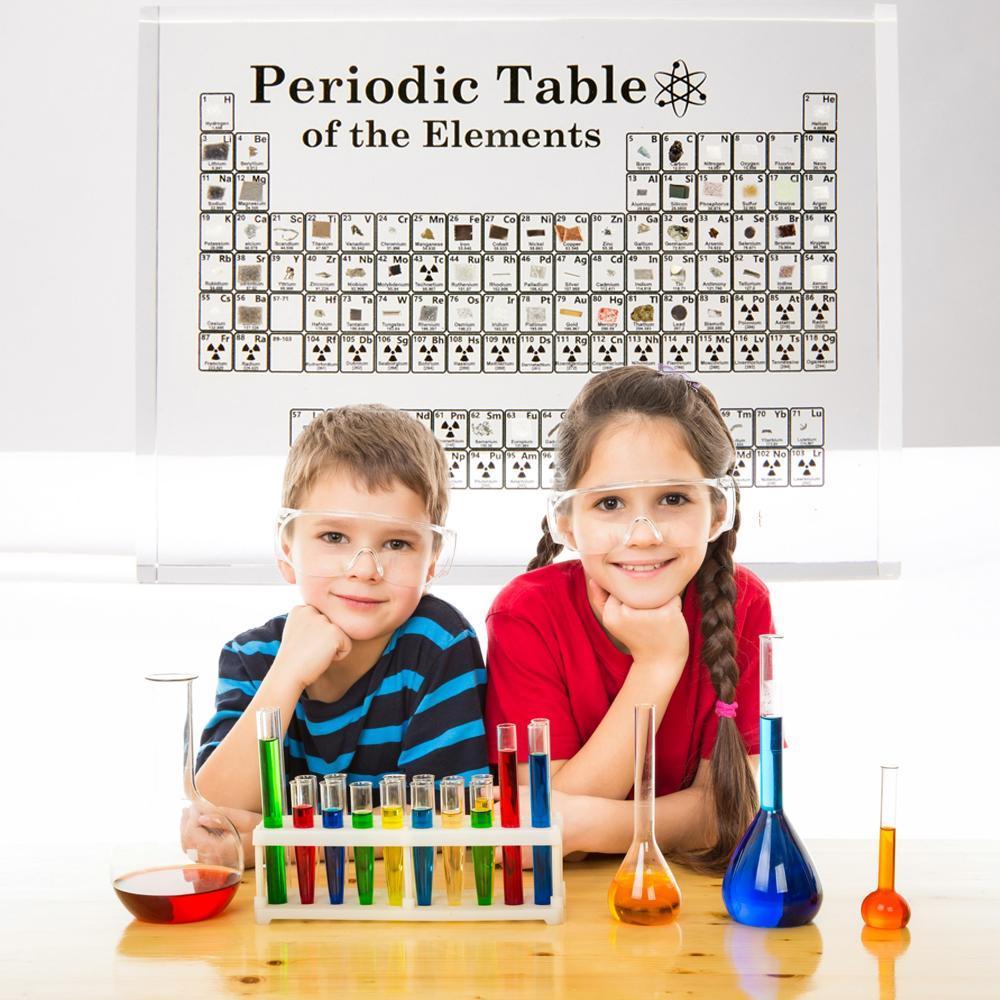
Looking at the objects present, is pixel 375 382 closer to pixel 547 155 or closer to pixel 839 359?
pixel 547 155

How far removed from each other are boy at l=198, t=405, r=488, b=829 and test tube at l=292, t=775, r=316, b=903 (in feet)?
0.82

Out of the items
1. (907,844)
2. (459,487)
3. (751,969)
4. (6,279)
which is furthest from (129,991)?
(6,279)

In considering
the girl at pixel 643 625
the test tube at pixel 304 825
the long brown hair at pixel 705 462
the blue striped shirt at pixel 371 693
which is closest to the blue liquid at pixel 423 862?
the test tube at pixel 304 825

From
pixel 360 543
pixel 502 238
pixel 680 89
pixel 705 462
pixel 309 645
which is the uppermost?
pixel 680 89

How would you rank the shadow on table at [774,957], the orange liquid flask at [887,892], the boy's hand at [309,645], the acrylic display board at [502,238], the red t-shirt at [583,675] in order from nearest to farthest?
the shadow on table at [774,957], the orange liquid flask at [887,892], the boy's hand at [309,645], the red t-shirt at [583,675], the acrylic display board at [502,238]

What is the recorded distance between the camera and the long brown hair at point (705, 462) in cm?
156

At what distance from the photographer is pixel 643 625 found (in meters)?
1.56

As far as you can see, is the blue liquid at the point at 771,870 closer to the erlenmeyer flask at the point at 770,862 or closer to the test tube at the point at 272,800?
the erlenmeyer flask at the point at 770,862

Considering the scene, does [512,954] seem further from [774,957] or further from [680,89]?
[680,89]

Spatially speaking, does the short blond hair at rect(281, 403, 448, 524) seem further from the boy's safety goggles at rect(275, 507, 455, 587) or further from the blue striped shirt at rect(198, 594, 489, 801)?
the blue striped shirt at rect(198, 594, 489, 801)

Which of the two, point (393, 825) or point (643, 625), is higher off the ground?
point (643, 625)

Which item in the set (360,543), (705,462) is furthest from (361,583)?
(705,462)

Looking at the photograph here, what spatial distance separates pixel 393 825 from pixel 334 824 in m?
0.06

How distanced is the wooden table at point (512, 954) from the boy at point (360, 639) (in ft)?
0.95
